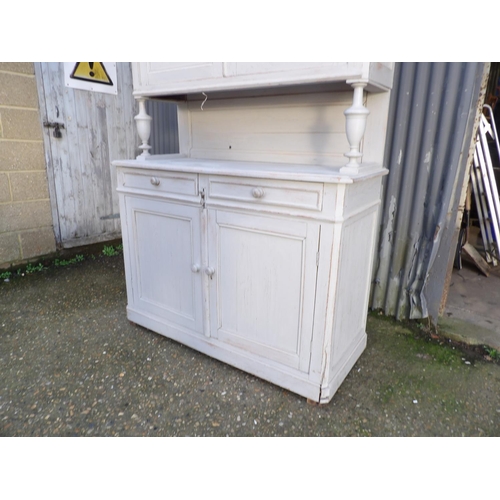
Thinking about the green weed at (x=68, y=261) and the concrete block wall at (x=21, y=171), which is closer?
the concrete block wall at (x=21, y=171)

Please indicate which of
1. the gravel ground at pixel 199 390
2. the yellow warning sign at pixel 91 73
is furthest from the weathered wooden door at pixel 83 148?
the gravel ground at pixel 199 390

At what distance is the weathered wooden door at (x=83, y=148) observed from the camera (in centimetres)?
323

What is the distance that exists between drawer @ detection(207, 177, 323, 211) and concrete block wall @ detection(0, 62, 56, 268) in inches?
86.6

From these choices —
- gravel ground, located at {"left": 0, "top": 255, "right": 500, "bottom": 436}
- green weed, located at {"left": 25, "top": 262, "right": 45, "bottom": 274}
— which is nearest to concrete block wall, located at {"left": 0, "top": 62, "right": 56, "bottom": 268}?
green weed, located at {"left": 25, "top": 262, "right": 45, "bottom": 274}

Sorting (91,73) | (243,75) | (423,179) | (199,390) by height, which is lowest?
→ (199,390)

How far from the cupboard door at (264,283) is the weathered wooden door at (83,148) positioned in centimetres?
228

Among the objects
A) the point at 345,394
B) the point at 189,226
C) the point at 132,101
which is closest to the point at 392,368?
the point at 345,394

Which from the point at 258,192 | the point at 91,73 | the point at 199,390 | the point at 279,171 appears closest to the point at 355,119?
the point at 279,171

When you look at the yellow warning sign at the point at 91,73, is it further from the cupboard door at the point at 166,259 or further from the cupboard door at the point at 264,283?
the cupboard door at the point at 264,283

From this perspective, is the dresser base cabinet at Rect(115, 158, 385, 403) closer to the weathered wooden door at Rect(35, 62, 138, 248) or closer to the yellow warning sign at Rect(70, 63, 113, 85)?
the weathered wooden door at Rect(35, 62, 138, 248)

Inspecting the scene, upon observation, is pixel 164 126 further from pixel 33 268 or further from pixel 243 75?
pixel 243 75

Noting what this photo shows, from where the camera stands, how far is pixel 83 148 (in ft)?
11.5

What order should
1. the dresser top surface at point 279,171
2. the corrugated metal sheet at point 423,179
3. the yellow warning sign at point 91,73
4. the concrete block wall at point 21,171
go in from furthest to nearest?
the yellow warning sign at point 91,73
the concrete block wall at point 21,171
the corrugated metal sheet at point 423,179
the dresser top surface at point 279,171

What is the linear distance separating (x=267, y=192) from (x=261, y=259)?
12.2 inches
